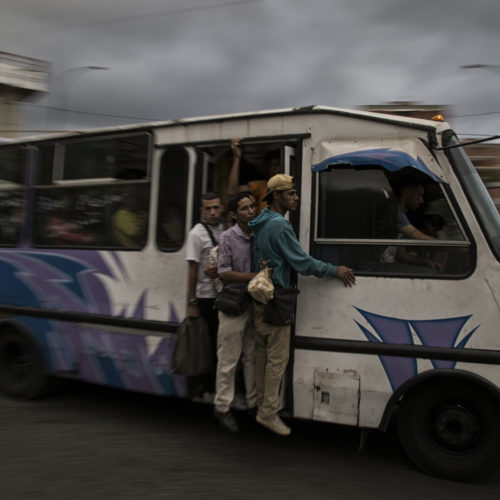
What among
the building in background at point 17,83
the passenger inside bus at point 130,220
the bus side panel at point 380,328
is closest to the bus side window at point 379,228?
the bus side panel at point 380,328

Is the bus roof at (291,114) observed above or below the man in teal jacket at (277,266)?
above

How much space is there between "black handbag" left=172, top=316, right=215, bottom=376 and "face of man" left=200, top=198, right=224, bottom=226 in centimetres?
76

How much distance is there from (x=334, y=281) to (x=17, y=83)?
26.3 m

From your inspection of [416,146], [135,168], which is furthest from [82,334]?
[416,146]

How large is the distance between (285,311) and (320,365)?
46 centimetres

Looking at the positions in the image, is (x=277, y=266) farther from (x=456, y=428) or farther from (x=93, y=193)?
(x=93, y=193)

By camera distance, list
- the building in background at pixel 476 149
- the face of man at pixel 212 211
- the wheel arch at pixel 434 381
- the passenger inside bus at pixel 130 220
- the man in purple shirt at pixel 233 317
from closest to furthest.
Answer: the wheel arch at pixel 434 381
the man in purple shirt at pixel 233 317
the face of man at pixel 212 211
the passenger inside bus at pixel 130 220
the building in background at pixel 476 149

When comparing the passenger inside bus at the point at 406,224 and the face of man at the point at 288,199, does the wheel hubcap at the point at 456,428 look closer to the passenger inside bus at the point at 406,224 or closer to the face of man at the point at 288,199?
the passenger inside bus at the point at 406,224

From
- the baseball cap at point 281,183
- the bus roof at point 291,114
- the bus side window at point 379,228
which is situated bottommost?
the bus side window at point 379,228

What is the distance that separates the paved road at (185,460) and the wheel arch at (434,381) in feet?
1.57

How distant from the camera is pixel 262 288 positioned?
3695 millimetres

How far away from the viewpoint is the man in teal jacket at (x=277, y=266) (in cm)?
373

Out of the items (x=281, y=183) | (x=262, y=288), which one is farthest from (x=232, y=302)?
(x=281, y=183)

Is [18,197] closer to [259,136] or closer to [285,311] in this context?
[259,136]
